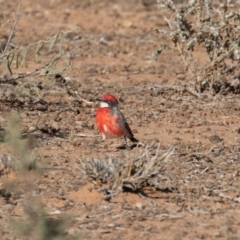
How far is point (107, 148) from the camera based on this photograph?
7836 mm

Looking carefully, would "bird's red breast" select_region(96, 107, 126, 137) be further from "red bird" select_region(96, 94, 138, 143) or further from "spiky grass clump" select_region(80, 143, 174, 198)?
"spiky grass clump" select_region(80, 143, 174, 198)

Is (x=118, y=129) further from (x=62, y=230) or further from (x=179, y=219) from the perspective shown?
(x=62, y=230)

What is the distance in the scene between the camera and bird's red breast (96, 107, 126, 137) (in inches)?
314

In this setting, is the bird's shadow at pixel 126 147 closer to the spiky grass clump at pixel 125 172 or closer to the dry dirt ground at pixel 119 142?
the dry dirt ground at pixel 119 142

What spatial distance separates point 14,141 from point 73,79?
622 cm

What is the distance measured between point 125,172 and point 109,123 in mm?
1761

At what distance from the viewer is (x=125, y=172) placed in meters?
6.27

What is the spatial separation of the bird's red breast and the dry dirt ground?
11 centimetres

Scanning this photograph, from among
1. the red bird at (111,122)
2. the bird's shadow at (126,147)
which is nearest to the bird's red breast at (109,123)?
the red bird at (111,122)

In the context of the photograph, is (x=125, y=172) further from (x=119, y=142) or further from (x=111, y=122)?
(x=119, y=142)

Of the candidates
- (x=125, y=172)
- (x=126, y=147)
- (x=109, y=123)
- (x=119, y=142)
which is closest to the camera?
(x=125, y=172)

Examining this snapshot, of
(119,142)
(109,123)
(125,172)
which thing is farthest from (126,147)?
(125,172)

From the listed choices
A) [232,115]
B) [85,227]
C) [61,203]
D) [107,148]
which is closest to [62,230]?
[85,227]

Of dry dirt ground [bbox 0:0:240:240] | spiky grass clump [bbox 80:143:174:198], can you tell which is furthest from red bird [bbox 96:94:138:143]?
spiky grass clump [bbox 80:143:174:198]
